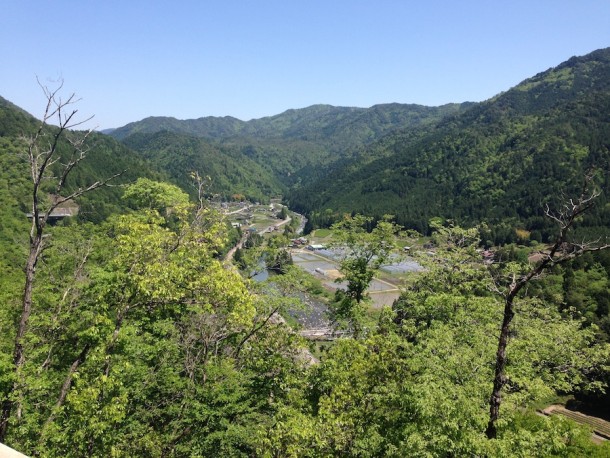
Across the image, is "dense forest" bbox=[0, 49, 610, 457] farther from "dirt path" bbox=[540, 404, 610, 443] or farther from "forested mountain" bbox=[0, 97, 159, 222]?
"forested mountain" bbox=[0, 97, 159, 222]

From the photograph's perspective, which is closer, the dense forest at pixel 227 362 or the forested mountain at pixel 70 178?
the dense forest at pixel 227 362

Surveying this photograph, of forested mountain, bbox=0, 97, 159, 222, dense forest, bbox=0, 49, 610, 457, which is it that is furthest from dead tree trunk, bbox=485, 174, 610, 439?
forested mountain, bbox=0, 97, 159, 222

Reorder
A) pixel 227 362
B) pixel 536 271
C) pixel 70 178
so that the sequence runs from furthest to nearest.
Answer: pixel 70 178, pixel 227 362, pixel 536 271

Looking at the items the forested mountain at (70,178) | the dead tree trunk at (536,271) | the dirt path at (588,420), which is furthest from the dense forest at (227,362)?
the forested mountain at (70,178)

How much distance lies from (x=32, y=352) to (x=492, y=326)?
21.3 m

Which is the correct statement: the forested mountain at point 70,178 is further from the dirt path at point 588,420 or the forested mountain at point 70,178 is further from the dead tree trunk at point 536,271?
the dirt path at point 588,420

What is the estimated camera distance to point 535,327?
2581 cm

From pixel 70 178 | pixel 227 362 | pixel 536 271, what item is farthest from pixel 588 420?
pixel 70 178

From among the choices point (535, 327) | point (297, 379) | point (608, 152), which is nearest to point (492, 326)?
point (535, 327)

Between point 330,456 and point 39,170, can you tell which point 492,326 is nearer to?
point 330,456

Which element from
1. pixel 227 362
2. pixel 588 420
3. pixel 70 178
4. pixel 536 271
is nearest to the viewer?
pixel 536 271

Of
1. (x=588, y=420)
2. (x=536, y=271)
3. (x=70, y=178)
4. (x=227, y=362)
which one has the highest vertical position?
(x=70, y=178)

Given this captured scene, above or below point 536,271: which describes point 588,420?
below

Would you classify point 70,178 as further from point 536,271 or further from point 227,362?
point 536,271
